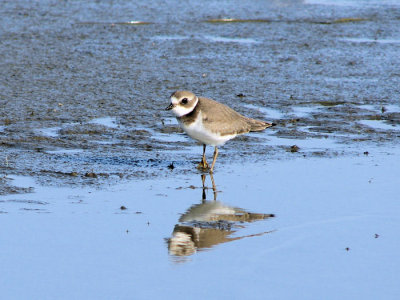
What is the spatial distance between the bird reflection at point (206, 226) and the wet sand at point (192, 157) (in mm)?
20

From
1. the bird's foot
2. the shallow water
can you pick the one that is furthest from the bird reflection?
the bird's foot

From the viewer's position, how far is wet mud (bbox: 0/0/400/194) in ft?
25.7

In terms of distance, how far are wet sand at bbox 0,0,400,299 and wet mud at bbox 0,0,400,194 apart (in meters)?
0.03

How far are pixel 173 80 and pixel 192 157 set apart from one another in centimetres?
293

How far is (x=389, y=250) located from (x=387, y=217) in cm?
75

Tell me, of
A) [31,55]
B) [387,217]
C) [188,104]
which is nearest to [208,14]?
[31,55]

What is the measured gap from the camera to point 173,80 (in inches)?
417

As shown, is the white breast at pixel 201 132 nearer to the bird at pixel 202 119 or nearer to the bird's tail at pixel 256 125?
the bird at pixel 202 119

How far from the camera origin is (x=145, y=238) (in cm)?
543

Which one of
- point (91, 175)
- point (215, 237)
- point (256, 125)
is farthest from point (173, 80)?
point (215, 237)

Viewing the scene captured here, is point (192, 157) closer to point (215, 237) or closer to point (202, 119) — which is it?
point (202, 119)

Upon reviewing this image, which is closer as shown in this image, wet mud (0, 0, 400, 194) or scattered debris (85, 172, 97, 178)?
scattered debris (85, 172, 97, 178)

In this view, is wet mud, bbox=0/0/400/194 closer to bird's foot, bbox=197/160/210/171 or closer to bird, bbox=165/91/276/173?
bird's foot, bbox=197/160/210/171

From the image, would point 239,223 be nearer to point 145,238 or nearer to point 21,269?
point 145,238
